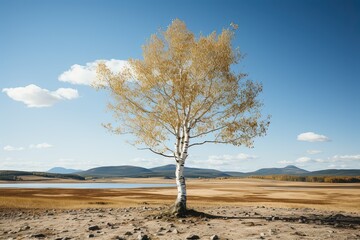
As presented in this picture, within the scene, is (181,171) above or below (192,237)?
above

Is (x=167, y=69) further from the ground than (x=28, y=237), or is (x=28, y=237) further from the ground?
(x=167, y=69)

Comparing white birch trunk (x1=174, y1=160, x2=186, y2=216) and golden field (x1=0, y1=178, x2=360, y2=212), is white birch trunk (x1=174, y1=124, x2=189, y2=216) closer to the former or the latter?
white birch trunk (x1=174, y1=160, x2=186, y2=216)

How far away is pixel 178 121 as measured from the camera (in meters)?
27.2

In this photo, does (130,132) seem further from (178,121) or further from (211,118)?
(211,118)

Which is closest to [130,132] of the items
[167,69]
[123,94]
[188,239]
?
[123,94]

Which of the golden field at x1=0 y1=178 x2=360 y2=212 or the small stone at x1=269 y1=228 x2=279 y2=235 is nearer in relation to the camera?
the small stone at x1=269 y1=228 x2=279 y2=235

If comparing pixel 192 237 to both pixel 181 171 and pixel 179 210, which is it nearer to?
pixel 179 210

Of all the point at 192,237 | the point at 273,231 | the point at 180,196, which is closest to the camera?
the point at 192,237

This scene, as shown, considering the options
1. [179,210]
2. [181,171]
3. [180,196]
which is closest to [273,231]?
[179,210]

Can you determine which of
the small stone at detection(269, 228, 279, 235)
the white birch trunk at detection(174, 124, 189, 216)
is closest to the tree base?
the white birch trunk at detection(174, 124, 189, 216)

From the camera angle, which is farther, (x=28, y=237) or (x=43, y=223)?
(x=43, y=223)

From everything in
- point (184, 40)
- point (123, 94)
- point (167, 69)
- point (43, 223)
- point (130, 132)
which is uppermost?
point (184, 40)

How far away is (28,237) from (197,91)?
16.4 meters

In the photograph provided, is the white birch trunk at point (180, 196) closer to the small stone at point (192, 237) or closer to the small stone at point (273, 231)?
the small stone at point (192, 237)
